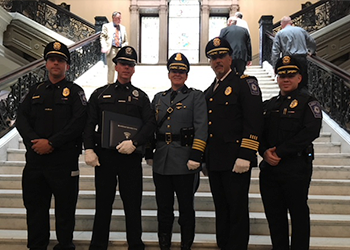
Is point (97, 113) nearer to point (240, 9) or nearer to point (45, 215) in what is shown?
point (45, 215)

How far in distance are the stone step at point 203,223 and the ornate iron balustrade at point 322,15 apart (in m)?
8.00

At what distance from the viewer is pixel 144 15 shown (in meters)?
15.0

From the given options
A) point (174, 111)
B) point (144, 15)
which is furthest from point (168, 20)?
point (174, 111)

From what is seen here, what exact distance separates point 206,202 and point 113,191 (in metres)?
1.29

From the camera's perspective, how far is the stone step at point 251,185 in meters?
4.24

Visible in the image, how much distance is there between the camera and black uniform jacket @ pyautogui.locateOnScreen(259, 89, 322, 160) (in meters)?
2.81

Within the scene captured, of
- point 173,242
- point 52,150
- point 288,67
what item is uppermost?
point 288,67

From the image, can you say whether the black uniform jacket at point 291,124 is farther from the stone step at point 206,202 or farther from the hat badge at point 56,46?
the hat badge at point 56,46

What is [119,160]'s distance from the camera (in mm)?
3070

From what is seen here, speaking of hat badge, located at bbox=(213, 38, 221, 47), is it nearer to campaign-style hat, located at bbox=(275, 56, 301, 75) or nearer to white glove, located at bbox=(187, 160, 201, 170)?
campaign-style hat, located at bbox=(275, 56, 301, 75)

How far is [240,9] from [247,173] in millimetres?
12444

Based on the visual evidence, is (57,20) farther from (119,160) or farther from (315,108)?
(315,108)

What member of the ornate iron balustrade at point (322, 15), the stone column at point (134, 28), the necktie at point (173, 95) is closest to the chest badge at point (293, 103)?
the necktie at point (173, 95)

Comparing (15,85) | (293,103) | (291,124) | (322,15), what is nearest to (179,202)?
(291,124)
